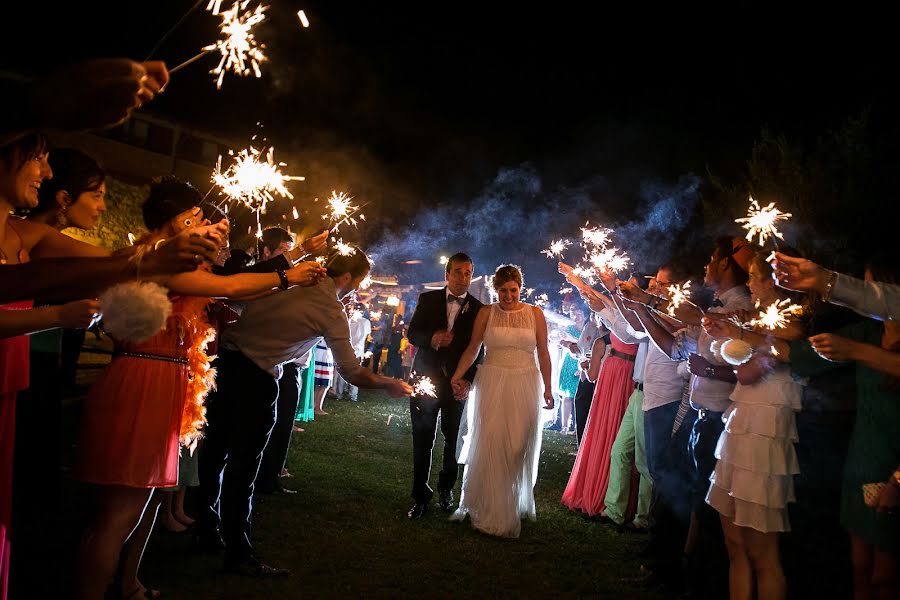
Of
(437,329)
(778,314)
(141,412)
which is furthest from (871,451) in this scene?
(437,329)

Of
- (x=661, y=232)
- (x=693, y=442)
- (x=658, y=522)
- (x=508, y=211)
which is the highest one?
(x=508, y=211)

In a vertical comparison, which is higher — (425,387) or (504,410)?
(425,387)

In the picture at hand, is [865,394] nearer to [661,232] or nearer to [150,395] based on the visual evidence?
[150,395]

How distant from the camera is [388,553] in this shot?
16.6ft

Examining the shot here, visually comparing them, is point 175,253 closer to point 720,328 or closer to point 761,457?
point 720,328

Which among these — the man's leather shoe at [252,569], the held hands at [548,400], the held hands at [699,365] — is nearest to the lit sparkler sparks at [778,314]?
the held hands at [699,365]

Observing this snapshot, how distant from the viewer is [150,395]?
3.16 m

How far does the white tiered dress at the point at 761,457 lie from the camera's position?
11.8ft

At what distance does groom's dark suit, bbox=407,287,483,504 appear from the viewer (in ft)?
21.1

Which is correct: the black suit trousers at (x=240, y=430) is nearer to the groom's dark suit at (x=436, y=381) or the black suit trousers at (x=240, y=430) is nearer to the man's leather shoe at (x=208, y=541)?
the man's leather shoe at (x=208, y=541)

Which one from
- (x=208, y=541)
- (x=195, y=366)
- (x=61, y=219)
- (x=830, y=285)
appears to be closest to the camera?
(x=830, y=285)

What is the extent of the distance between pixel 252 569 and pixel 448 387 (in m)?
2.75

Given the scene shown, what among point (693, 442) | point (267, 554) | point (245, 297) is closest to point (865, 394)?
point (693, 442)

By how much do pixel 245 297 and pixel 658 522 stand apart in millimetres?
3636
